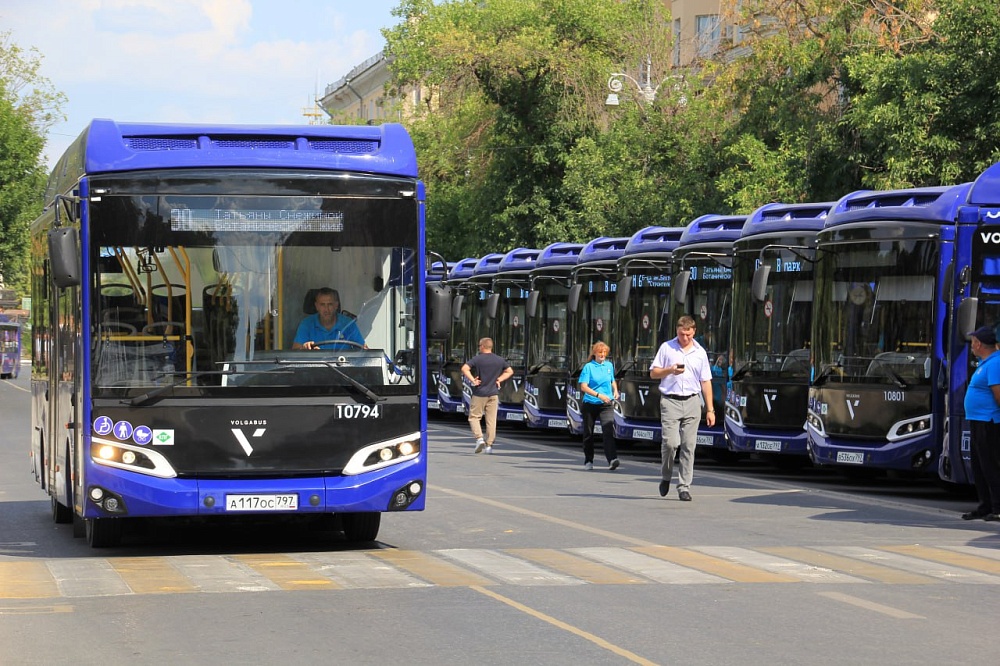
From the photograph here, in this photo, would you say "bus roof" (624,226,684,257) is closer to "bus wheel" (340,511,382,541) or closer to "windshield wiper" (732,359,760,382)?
"windshield wiper" (732,359,760,382)

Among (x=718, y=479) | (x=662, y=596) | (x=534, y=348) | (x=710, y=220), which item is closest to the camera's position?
(x=662, y=596)

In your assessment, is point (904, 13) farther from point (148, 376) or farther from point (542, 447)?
point (148, 376)

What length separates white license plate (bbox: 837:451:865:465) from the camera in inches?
745

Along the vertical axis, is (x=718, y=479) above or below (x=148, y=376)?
below

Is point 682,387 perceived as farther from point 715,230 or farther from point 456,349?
point 456,349

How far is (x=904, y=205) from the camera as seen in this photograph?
18859mm

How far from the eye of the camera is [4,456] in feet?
82.8

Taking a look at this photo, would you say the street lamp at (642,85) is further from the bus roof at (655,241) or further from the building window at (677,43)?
the bus roof at (655,241)

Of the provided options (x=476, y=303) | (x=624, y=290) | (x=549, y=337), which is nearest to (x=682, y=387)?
(x=624, y=290)

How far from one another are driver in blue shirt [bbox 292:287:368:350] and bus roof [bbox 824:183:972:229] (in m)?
8.26

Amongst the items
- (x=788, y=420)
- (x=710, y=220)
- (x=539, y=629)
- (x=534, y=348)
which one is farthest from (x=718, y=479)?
(x=539, y=629)

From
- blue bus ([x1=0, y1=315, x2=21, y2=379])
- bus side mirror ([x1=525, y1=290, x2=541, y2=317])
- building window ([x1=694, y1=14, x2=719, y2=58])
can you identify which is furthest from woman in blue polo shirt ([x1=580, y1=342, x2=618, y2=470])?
blue bus ([x1=0, y1=315, x2=21, y2=379])

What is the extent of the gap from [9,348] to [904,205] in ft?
231

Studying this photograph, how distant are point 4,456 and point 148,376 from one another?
14.3 meters
